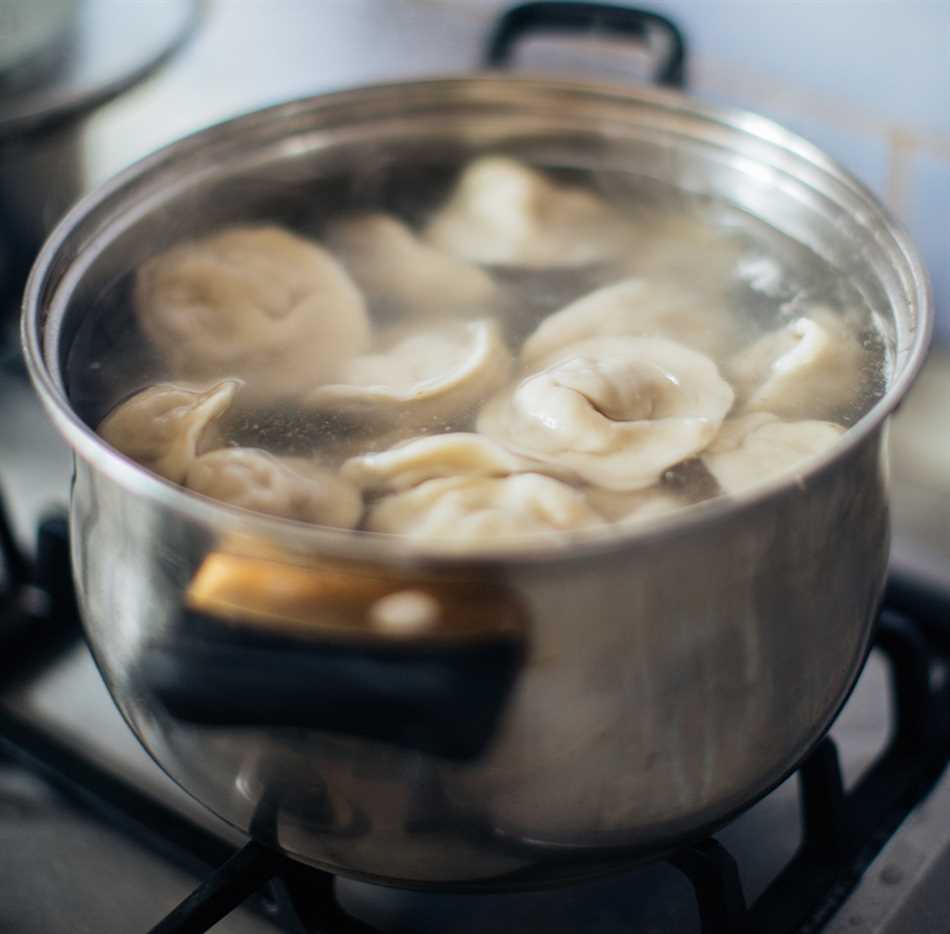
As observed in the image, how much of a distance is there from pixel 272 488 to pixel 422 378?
21 centimetres

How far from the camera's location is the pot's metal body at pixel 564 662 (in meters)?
0.62

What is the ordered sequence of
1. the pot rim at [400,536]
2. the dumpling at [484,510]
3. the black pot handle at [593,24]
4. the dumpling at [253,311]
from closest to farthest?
the pot rim at [400,536] → the dumpling at [484,510] → the dumpling at [253,311] → the black pot handle at [593,24]

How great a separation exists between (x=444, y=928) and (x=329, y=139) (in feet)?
2.38

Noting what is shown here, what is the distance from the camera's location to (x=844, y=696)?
0.81m

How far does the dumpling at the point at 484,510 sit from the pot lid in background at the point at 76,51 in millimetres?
625

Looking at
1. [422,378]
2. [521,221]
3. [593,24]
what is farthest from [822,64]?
[422,378]

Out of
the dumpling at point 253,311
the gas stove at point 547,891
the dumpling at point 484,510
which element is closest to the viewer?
the dumpling at point 484,510

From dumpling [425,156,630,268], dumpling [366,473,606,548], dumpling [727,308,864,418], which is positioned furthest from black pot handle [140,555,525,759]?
dumpling [425,156,630,268]

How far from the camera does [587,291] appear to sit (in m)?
1.08

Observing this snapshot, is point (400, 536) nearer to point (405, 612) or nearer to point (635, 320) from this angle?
point (405, 612)

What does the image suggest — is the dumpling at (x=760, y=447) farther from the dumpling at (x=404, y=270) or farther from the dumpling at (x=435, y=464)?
the dumpling at (x=404, y=270)

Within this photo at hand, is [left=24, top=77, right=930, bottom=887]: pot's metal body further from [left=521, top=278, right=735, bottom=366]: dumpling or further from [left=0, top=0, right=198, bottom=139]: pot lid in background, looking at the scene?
[left=0, top=0, right=198, bottom=139]: pot lid in background

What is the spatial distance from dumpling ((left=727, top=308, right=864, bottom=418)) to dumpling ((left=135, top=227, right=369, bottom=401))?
1.10 feet

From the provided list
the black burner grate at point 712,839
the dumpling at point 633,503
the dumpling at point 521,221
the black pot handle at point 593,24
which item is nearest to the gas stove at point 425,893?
the black burner grate at point 712,839
